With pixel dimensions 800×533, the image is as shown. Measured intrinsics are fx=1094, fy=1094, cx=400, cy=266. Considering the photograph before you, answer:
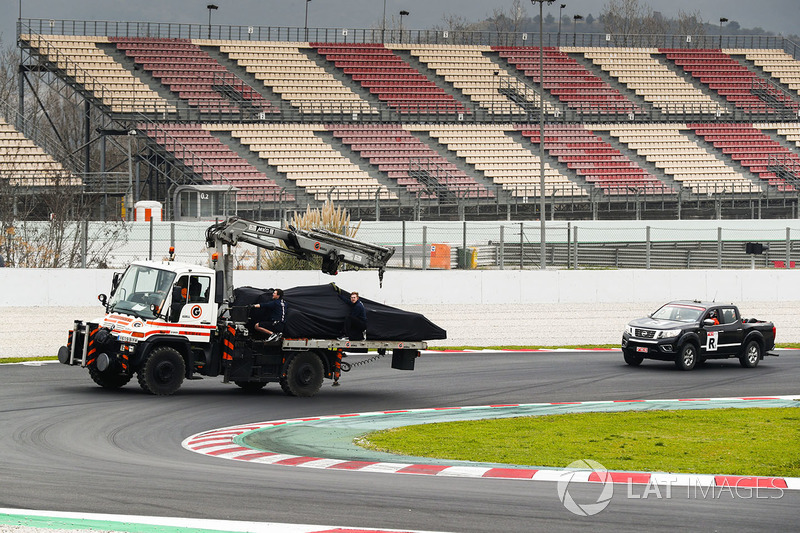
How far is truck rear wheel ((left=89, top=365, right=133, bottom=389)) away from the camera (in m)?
18.3

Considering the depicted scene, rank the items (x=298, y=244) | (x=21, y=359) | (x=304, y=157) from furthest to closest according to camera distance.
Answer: (x=304, y=157)
(x=21, y=359)
(x=298, y=244)

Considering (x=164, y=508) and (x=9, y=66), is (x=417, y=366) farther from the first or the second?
(x=9, y=66)

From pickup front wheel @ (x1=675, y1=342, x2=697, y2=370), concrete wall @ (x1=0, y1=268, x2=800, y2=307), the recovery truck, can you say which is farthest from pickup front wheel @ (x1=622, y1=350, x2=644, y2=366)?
concrete wall @ (x1=0, y1=268, x2=800, y2=307)

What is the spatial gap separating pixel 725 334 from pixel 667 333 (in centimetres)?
150

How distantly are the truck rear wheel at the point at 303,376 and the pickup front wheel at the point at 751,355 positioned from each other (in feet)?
34.0

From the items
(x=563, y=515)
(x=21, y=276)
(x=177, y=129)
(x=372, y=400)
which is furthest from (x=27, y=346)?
(x=177, y=129)

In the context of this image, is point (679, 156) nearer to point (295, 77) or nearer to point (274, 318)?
point (295, 77)

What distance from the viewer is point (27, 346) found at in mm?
24172

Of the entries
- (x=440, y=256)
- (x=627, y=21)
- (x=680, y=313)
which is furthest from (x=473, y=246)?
(x=627, y=21)

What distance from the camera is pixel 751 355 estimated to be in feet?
79.2

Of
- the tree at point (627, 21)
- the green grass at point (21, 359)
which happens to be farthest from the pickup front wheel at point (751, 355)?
the tree at point (627, 21)

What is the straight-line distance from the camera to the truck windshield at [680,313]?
944 inches

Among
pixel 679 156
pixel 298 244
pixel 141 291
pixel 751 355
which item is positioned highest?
pixel 679 156

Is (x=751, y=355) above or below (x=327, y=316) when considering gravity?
below
